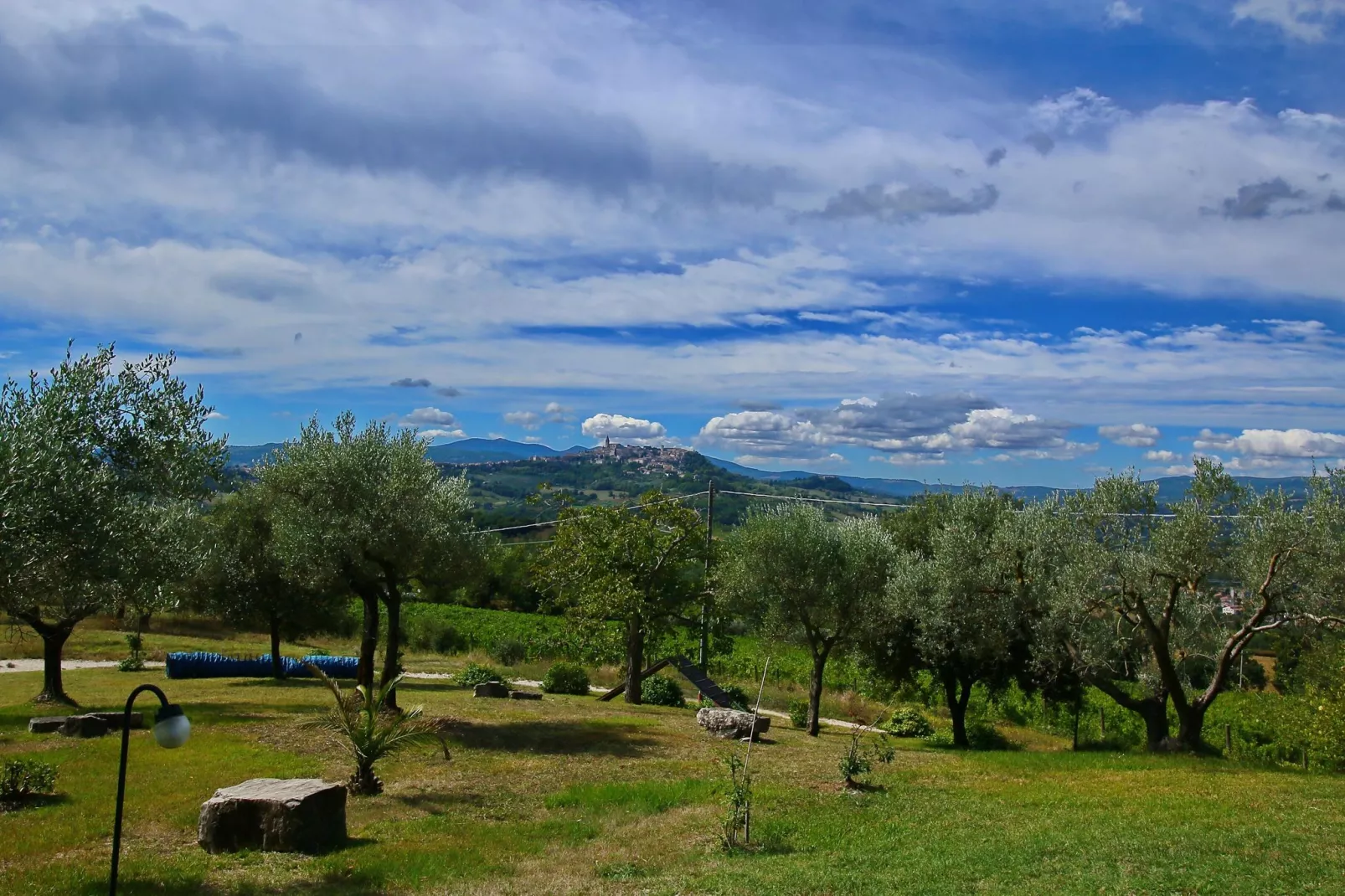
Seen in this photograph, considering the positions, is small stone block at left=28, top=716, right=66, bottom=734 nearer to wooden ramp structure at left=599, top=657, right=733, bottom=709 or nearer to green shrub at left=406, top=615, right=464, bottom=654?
wooden ramp structure at left=599, top=657, right=733, bottom=709

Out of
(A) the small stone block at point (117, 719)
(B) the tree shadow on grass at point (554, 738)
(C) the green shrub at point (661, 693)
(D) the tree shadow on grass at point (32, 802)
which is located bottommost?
(C) the green shrub at point (661, 693)

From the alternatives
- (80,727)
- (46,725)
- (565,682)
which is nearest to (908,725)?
(565,682)

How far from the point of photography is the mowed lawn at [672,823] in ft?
32.3

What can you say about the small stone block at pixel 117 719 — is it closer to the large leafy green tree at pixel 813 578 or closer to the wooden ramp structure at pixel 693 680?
the large leafy green tree at pixel 813 578

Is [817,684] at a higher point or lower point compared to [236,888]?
lower

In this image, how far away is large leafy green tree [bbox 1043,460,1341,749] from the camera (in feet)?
64.7

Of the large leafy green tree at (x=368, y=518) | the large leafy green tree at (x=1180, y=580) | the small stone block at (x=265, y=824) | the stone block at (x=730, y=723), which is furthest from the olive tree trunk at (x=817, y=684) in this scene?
the small stone block at (x=265, y=824)

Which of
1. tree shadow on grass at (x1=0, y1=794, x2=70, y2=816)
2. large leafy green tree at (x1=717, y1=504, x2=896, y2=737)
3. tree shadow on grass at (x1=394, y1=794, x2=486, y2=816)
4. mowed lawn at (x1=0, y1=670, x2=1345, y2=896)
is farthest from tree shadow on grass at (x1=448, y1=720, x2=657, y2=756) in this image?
tree shadow on grass at (x1=0, y1=794, x2=70, y2=816)

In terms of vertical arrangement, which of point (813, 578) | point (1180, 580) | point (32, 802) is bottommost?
point (32, 802)

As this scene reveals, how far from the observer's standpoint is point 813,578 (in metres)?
26.4

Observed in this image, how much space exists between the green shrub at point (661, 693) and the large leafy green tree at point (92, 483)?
61.3 feet

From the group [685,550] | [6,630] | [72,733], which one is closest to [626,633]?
Answer: [685,550]

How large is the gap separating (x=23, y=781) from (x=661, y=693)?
77.7 ft

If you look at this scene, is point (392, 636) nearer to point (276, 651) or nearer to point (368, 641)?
point (368, 641)
